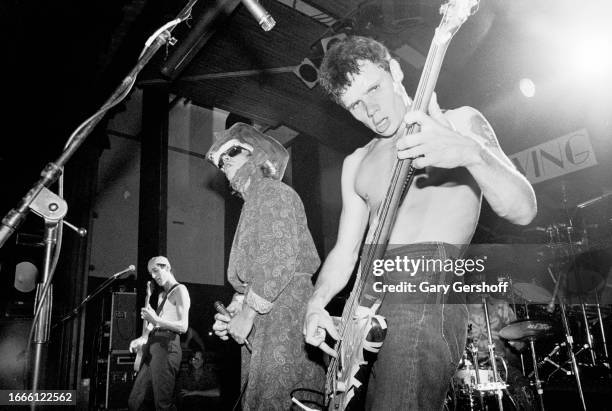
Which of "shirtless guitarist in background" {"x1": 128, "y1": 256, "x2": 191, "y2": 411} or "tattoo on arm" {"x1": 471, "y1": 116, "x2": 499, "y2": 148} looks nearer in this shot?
"tattoo on arm" {"x1": 471, "y1": 116, "x2": 499, "y2": 148}

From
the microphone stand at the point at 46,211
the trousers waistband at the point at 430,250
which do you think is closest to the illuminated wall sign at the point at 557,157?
the trousers waistband at the point at 430,250

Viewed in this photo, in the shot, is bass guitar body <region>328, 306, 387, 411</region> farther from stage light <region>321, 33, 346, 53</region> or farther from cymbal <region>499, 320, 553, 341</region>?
cymbal <region>499, 320, 553, 341</region>

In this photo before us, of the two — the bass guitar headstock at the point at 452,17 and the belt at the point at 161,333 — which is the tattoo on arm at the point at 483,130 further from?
the belt at the point at 161,333

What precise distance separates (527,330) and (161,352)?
14.4 ft

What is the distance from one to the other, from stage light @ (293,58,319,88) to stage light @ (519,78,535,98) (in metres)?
2.50

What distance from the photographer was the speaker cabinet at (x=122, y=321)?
19.5 ft

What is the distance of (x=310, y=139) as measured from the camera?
28.1ft

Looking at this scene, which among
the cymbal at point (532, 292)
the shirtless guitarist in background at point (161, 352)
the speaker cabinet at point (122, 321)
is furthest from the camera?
the cymbal at point (532, 292)

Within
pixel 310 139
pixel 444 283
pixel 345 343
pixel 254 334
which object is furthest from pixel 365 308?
pixel 310 139

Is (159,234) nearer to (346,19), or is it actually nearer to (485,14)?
(346,19)

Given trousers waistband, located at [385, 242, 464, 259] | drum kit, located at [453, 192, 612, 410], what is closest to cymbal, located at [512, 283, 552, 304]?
drum kit, located at [453, 192, 612, 410]

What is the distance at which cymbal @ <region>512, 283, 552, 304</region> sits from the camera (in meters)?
6.08

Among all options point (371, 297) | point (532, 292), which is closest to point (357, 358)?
point (371, 297)

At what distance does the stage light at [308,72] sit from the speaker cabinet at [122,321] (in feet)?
12.9
